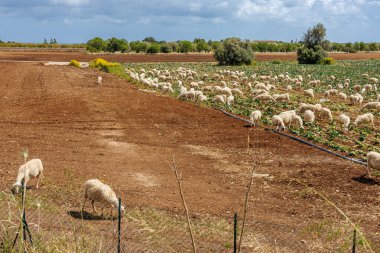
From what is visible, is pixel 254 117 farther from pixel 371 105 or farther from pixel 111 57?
pixel 111 57

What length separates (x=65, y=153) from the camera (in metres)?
15.1

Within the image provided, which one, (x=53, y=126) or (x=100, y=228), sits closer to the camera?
(x=100, y=228)

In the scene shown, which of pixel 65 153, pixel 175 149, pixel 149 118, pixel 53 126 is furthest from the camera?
pixel 149 118

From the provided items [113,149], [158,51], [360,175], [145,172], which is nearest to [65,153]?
[113,149]

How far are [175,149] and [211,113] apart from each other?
6.64 m

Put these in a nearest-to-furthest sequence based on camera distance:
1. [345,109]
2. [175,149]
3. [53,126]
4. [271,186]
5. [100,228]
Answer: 1. [100,228]
2. [271,186]
3. [175,149]
4. [53,126]
5. [345,109]

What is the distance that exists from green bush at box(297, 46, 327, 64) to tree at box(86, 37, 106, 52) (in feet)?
179

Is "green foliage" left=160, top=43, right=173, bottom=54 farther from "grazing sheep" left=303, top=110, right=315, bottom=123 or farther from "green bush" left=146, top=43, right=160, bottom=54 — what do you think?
"grazing sheep" left=303, top=110, right=315, bottom=123

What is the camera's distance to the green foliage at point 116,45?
371 ft

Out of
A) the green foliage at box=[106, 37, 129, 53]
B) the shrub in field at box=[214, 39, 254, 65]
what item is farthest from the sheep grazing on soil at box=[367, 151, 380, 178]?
the green foliage at box=[106, 37, 129, 53]

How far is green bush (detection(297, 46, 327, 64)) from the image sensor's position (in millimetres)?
71750

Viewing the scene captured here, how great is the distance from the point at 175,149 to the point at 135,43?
352 ft

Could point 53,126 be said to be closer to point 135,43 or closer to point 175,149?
point 175,149

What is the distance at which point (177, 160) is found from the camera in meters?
14.9
